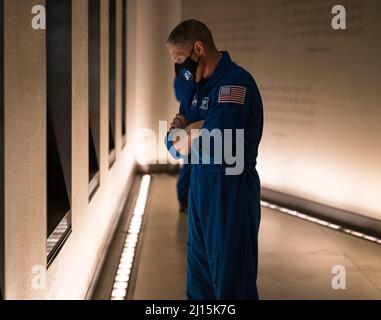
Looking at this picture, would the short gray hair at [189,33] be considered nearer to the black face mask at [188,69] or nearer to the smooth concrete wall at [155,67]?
the black face mask at [188,69]

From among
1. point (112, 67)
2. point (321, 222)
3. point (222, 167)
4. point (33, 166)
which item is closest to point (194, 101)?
point (222, 167)

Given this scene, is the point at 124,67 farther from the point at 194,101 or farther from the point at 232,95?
the point at 232,95

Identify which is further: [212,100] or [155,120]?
[155,120]

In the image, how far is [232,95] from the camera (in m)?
2.26

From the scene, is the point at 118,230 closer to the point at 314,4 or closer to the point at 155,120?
the point at 314,4

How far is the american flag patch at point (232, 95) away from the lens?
2.25 m

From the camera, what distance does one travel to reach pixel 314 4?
5664 millimetres


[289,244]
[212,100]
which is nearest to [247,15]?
[289,244]

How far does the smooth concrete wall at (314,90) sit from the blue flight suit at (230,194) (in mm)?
2907

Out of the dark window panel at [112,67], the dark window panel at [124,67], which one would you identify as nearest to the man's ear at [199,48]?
the dark window panel at [112,67]

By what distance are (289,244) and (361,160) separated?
1.11m

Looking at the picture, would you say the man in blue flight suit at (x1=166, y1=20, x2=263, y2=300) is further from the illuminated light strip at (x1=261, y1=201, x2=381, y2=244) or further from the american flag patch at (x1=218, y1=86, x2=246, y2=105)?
the illuminated light strip at (x1=261, y1=201, x2=381, y2=244)

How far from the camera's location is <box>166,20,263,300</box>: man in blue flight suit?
230cm

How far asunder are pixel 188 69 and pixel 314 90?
3.53 m
